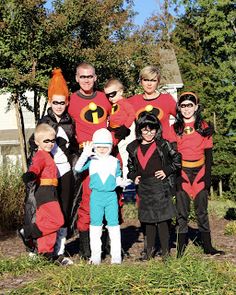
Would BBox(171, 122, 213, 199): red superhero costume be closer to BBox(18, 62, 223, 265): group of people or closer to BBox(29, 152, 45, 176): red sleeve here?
BBox(18, 62, 223, 265): group of people

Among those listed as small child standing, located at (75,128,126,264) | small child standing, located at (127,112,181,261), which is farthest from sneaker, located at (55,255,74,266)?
small child standing, located at (127,112,181,261)

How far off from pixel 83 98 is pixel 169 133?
989 millimetres

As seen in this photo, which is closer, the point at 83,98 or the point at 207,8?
the point at 83,98

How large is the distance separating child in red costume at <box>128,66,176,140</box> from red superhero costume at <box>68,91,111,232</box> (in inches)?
14.0

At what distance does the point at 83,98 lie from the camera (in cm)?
584

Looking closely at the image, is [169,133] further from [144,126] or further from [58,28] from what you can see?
[58,28]

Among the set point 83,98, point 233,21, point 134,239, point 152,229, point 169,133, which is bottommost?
point 134,239

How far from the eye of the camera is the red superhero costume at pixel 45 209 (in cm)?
533

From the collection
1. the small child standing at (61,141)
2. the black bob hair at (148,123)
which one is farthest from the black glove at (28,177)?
the black bob hair at (148,123)

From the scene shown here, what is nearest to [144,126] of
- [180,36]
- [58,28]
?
[58,28]

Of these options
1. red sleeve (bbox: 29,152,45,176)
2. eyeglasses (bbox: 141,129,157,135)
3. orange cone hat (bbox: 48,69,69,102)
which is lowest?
red sleeve (bbox: 29,152,45,176)

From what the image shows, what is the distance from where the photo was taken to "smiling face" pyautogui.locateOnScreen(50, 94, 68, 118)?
5.64m

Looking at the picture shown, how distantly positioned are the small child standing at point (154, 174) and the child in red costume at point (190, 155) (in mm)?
263

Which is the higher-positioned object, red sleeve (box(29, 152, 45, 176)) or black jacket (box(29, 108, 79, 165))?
black jacket (box(29, 108, 79, 165))
